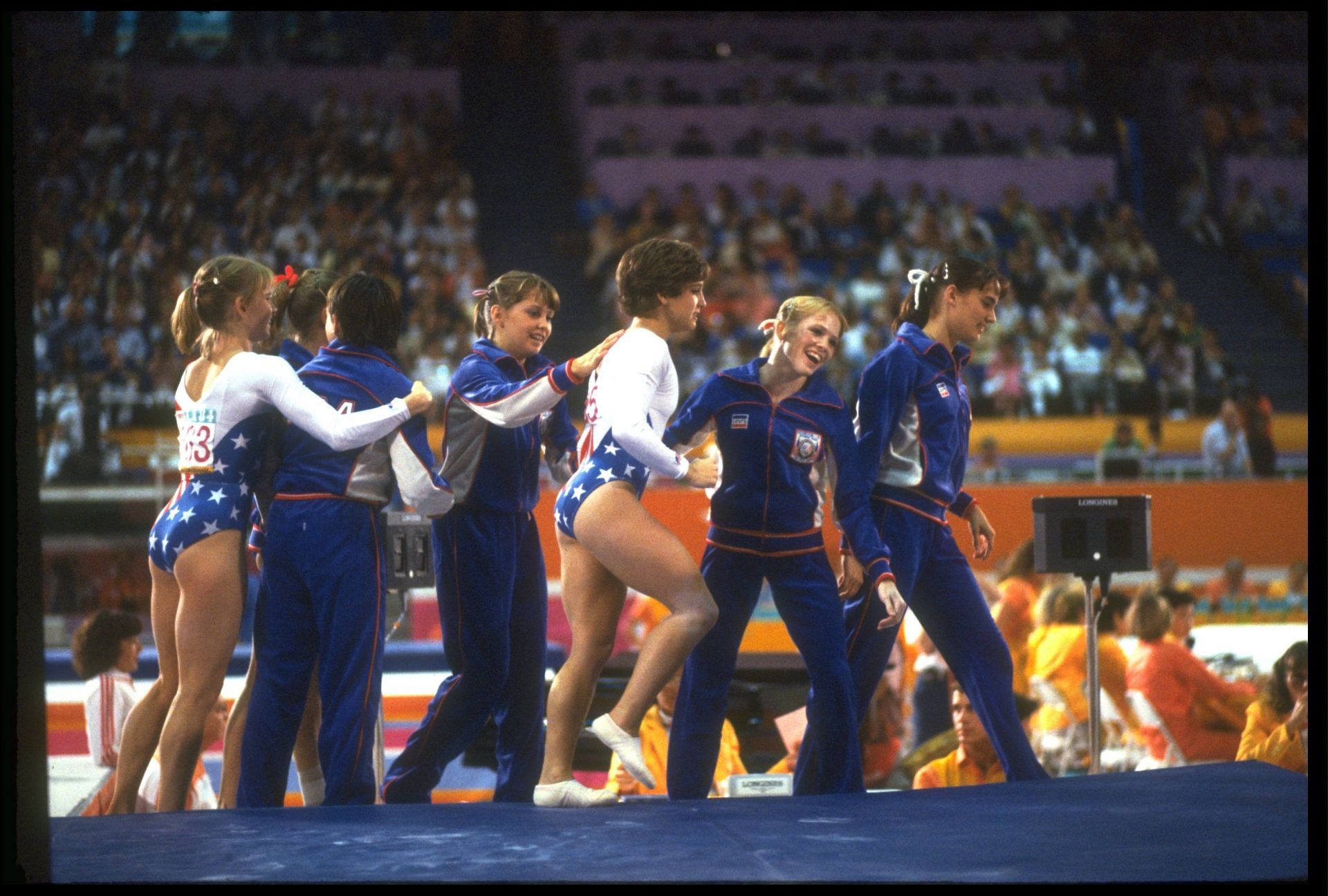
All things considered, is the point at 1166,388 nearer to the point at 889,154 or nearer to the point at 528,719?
the point at 889,154

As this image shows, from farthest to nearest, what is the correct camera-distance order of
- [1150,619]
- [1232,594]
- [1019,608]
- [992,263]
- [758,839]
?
[992,263] → [1232,594] → [1019,608] → [1150,619] → [758,839]

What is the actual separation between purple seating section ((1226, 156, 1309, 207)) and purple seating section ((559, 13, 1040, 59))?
2954 millimetres

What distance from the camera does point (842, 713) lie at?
12.4 ft

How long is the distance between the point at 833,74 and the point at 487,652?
13002 millimetres

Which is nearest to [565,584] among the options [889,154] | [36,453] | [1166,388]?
[36,453]

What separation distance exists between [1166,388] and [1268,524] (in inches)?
62.9

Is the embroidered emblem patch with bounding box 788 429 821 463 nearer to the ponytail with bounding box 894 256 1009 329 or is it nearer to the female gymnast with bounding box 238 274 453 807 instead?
the ponytail with bounding box 894 256 1009 329

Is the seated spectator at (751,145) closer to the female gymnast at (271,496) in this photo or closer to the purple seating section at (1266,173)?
the purple seating section at (1266,173)

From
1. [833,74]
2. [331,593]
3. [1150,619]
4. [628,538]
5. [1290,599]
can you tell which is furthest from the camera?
[833,74]

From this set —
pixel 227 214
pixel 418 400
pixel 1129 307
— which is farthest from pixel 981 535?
pixel 227 214

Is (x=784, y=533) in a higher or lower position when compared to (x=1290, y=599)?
higher

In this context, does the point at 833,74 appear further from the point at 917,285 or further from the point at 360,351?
the point at 360,351

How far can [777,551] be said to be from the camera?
3.79m

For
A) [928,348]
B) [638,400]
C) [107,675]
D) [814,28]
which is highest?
[814,28]
